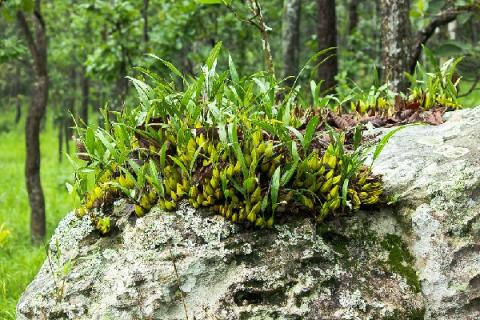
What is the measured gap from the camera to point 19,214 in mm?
10602

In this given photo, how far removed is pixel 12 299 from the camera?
4578 mm

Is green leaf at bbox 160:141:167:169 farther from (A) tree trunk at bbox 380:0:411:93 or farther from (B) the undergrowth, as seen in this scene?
(A) tree trunk at bbox 380:0:411:93

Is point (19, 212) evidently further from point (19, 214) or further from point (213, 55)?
point (213, 55)

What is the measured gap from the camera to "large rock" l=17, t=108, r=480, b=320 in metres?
2.54

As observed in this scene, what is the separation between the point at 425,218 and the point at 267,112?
1.01 meters

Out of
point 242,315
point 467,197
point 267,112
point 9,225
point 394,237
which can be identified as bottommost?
point 9,225

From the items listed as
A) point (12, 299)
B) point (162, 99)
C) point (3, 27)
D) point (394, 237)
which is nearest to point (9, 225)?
point (12, 299)

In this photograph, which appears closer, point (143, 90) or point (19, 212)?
point (143, 90)

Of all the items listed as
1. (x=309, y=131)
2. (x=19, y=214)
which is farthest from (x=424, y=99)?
(x=19, y=214)

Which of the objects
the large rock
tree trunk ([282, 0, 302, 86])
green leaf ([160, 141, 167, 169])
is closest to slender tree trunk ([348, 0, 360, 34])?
tree trunk ([282, 0, 302, 86])

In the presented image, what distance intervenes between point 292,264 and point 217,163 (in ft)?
2.03

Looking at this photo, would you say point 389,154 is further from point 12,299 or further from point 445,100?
point 12,299

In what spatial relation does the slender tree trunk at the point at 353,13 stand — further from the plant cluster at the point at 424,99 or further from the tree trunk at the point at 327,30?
the plant cluster at the point at 424,99

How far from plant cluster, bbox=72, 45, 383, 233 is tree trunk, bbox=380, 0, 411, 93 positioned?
2.38 m
